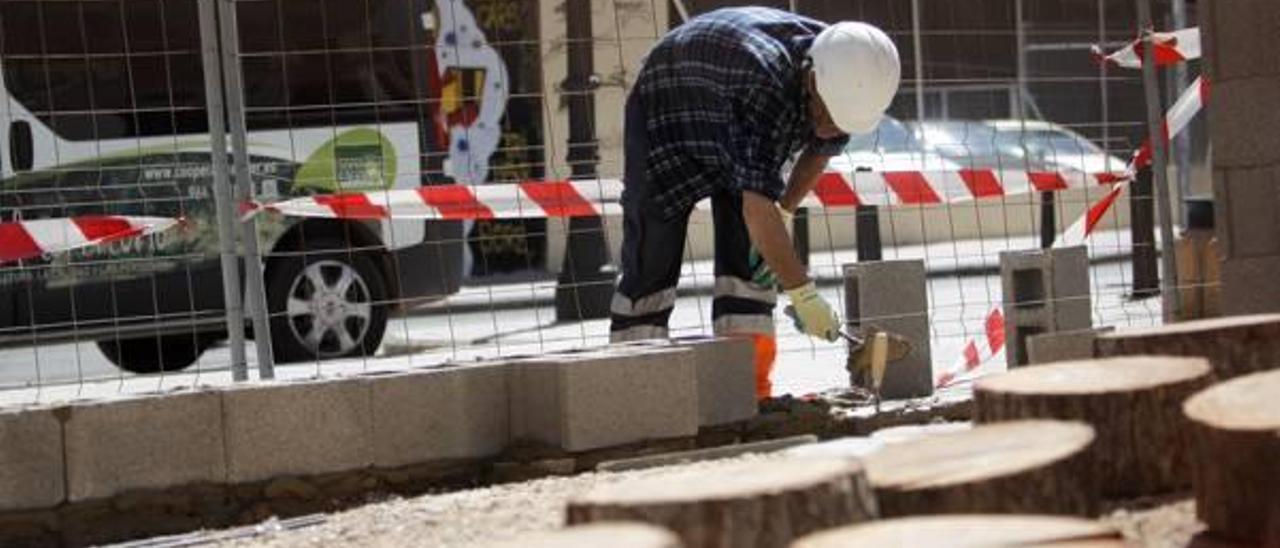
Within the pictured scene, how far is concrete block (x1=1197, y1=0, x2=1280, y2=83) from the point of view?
7121 mm

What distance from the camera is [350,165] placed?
11.3m

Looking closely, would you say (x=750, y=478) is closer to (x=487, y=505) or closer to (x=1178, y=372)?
(x=1178, y=372)

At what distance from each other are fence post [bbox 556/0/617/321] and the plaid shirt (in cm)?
288

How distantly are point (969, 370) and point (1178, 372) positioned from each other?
4491 mm

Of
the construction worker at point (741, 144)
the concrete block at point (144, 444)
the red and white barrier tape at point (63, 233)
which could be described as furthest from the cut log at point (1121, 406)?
the red and white barrier tape at point (63, 233)

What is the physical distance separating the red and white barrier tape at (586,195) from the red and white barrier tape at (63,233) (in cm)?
65

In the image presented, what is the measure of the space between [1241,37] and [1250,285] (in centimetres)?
91

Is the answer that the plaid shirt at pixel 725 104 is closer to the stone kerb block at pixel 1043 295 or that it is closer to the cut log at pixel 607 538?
the stone kerb block at pixel 1043 295

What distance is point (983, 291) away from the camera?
1463 centimetres

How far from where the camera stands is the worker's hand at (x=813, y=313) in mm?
6867

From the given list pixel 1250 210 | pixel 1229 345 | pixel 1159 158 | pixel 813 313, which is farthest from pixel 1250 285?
pixel 1229 345

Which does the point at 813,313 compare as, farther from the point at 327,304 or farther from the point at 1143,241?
the point at 1143,241

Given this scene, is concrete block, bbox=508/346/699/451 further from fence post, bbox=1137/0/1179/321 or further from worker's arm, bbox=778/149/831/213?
fence post, bbox=1137/0/1179/321

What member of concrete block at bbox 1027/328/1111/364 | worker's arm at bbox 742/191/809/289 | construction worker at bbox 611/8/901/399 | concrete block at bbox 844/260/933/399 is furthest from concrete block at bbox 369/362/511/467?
concrete block at bbox 1027/328/1111/364
